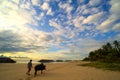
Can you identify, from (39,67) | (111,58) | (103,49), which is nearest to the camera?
(39,67)

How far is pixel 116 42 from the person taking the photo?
286ft

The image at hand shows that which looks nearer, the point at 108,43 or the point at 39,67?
the point at 39,67

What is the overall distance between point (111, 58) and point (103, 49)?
28.6 metres

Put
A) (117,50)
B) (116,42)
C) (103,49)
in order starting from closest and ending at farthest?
1. (117,50)
2. (116,42)
3. (103,49)

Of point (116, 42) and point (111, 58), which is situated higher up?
point (116, 42)

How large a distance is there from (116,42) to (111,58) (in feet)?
76.6

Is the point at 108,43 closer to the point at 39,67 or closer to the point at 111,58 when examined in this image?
the point at 111,58

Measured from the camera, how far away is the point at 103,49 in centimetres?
9538

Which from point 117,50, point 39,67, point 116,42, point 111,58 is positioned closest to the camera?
point 39,67

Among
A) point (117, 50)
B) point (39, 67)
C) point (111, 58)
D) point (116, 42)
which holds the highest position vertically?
point (116, 42)

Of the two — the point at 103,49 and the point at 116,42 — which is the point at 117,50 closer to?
the point at 116,42

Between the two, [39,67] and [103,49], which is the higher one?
[103,49]

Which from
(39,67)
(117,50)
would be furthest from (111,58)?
(39,67)

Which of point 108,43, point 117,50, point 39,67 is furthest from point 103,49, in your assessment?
point 39,67
